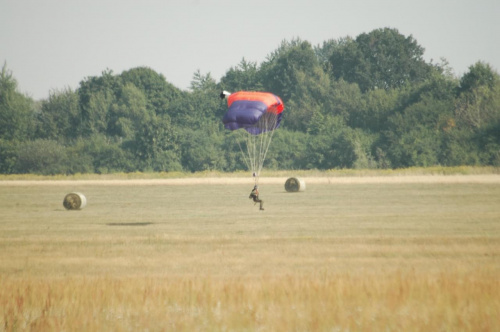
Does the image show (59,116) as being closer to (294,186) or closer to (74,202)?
(294,186)

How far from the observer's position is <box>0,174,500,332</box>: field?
9562 millimetres

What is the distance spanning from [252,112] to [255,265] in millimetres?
10331

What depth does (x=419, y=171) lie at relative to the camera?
208 ft

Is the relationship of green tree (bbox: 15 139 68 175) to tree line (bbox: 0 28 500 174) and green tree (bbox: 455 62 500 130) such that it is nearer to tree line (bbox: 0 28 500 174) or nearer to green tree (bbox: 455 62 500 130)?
tree line (bbox: 0 28 500 174)

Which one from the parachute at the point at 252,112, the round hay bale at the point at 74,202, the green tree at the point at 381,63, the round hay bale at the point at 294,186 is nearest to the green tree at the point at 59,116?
the green tree at the point at 381,63

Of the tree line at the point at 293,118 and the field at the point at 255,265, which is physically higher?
the tree line at the point at 293,118

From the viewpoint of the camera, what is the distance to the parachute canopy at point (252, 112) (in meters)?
25.8

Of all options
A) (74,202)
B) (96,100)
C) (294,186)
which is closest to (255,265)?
(74,202)

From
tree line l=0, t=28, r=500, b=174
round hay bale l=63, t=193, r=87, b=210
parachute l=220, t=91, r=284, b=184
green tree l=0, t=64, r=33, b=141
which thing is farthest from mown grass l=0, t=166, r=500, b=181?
parachute l=220, t=91, r=284, b=184

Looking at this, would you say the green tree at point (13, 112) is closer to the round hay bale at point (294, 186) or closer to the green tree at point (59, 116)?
the green tree at point (59, 116)

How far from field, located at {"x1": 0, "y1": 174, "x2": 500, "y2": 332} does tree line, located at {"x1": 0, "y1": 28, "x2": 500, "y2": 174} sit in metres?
38.7

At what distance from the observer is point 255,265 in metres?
16.3

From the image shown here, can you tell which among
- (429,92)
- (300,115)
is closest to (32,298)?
(429,92)

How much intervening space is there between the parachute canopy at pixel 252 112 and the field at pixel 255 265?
11.7 feet
